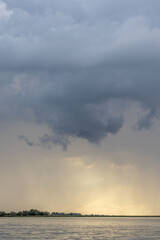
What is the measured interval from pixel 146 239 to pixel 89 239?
1609 cm

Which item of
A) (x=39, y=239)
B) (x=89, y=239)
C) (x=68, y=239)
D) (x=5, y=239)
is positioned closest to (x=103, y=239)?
(x=89, y=239)

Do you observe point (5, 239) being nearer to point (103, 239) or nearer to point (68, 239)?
point (68, 239)

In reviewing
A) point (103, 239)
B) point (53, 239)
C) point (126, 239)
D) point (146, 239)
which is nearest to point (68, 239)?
point (53, 239)

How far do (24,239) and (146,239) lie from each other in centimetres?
3363

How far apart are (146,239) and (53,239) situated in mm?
25864

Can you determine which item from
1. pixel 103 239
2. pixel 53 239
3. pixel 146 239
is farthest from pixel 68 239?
pixel 146 239

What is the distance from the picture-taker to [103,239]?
9275 centimetres

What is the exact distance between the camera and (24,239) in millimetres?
89500

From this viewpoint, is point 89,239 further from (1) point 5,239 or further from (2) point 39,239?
(1) point 5,239

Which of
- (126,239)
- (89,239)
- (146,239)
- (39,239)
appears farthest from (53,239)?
(146,239)

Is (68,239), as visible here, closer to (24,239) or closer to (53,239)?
(53,239)

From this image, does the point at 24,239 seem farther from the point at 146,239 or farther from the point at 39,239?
the point at 146,239

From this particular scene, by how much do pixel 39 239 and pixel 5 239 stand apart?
897 centimetres

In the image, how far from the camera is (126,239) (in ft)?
305
